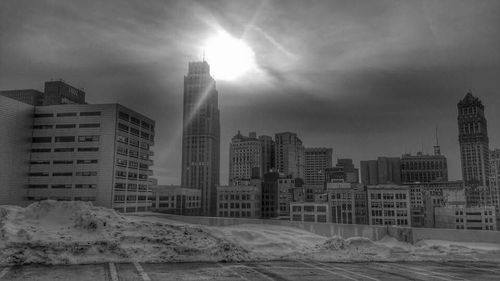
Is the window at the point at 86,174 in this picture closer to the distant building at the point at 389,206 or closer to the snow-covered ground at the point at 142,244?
A: the distant building at the point at 389,206

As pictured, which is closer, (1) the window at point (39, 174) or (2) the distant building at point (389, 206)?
(1) the window at point (39, 174)

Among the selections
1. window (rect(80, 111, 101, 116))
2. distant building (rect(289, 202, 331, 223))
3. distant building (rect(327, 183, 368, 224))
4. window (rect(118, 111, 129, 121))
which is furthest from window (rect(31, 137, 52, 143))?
distant building (rect(327, 183, 368, 224))

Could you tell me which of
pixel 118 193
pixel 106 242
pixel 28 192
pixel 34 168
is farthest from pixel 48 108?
pixel 106 242

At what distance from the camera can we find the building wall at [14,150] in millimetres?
114500

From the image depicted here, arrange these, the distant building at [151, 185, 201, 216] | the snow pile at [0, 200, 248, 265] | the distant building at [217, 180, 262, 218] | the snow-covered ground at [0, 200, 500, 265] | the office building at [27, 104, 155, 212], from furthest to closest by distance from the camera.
Result: the distant building at [151, 185, 201, 216] < the distant building at [217, 180, 262, 218] < the office building at [27, 104, 155, 212] < the snow-covered ground at [0, 200, 500, 265] < the snow pile at [0, 200, 248, 265]

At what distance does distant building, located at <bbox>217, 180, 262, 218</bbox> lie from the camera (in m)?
155

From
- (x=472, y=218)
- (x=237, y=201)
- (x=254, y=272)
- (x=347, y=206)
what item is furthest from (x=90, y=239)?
(x=472, y=218)

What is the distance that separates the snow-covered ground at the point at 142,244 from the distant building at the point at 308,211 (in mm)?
95891

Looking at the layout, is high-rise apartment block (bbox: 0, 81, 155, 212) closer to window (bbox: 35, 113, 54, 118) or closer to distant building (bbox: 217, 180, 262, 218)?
window (bbox: 35, 113, 54, 118)

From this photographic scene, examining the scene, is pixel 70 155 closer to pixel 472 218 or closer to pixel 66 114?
pixel 66 114

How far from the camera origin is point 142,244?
61.4ft

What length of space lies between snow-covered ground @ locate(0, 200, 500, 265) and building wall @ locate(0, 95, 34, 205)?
363 ft

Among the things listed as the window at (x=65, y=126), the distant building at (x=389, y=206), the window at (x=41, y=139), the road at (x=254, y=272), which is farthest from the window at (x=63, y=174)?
the road at (x=254, y=272)

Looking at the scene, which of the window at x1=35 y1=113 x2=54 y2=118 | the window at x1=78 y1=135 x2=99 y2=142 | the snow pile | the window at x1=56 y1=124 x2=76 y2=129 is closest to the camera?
the snow pile
